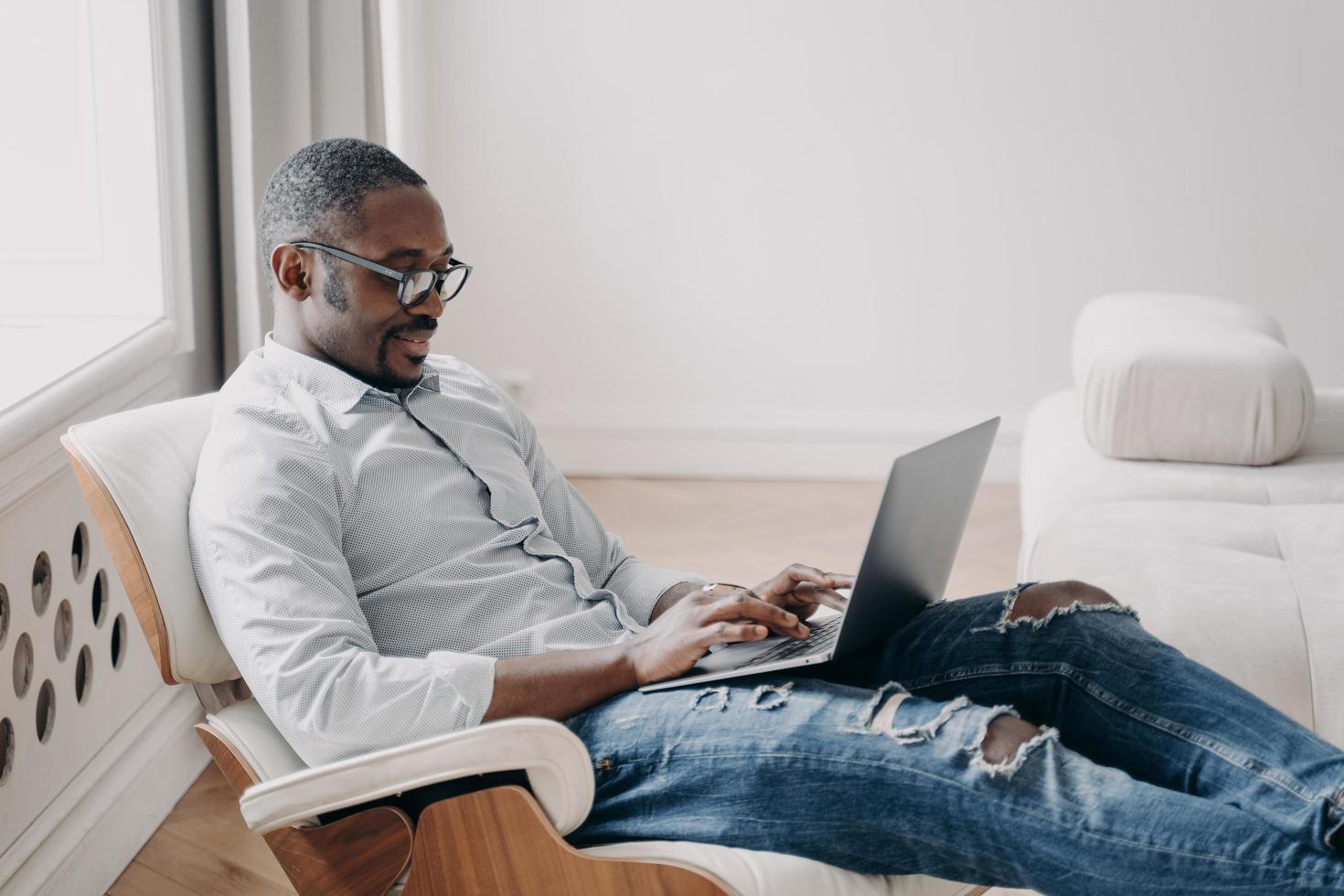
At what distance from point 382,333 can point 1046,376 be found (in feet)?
9.03

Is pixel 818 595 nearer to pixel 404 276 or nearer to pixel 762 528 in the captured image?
pixel 404 276

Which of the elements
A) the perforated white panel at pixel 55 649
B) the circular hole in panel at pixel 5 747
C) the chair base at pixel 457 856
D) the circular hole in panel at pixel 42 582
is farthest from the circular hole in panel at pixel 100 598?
the chair base at pixel 457 856

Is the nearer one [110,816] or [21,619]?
[21,619]

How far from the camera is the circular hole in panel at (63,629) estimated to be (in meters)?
1.88

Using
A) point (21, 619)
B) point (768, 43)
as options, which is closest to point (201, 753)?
point (21, 619)

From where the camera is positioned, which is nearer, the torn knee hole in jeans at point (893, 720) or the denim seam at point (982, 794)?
the denim seam at point (982, 794)

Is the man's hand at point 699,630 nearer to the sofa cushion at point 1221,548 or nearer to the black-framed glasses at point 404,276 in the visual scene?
the black-framed glasses at point 404,276

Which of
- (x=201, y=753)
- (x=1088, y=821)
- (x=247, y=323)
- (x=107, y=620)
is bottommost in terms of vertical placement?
(x=201, y=753)

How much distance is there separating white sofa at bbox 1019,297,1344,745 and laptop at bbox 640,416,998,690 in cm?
46

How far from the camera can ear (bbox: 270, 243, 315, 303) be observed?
152 cm

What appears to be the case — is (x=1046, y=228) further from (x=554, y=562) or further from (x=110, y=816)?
(x=110, y=816)

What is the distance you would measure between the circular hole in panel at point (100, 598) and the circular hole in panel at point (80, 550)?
0.06 metres

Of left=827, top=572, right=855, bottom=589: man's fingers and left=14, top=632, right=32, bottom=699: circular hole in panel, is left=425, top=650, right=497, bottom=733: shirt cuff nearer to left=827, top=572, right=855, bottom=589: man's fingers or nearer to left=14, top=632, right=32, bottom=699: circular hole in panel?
left=827, top=572, right=855, bottom=589: man's fingers

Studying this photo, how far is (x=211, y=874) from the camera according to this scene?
77.4 inches
